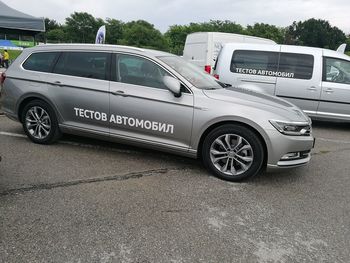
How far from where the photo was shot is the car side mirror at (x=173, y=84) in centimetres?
445

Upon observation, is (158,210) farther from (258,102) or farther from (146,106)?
(258,102)

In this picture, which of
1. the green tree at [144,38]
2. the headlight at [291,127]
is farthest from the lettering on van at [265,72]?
the green tree at [144,38]

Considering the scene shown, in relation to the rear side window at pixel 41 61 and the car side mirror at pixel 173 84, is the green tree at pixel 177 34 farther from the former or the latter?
the car side mirror at pixel 173 84

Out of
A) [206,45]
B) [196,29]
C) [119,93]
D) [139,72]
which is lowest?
[119,93]

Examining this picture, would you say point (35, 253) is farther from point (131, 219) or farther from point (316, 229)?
point (316, 229)

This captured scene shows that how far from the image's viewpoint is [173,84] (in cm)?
446

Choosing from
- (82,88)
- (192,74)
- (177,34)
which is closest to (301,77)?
(192,74)

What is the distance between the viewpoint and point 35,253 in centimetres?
276

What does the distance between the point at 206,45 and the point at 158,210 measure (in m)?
9.51

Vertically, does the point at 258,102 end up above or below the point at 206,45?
below

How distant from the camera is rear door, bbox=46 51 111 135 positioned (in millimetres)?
5010

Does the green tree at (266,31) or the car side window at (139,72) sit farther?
the green tree at (266,31)

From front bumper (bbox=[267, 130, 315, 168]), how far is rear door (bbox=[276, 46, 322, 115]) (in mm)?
4006

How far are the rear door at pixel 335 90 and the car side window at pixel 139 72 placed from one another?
4.83 metres
